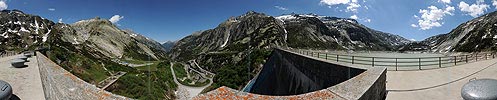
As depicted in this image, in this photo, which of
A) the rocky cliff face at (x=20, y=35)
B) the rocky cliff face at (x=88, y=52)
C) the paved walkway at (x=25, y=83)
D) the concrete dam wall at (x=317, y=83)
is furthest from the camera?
the rocky cliff face at (x=20, y=35)

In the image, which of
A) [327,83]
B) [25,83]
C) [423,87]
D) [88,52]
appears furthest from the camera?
[88,52]

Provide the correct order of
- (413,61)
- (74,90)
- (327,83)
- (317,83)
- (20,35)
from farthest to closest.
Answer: (20,35) < (413,61) < (317,83) < (327,83) < (74,90)

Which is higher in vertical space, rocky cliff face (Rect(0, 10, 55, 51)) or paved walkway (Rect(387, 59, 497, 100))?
rocky cliff face (Rect(0, 10, 55, 51))

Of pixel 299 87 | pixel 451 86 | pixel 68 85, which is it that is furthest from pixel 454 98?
pixel 299 87

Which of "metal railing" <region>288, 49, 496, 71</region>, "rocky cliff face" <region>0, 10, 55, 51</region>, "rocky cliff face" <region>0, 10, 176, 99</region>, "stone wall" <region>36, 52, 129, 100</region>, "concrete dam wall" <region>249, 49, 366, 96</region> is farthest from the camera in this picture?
"rocky cliff face" <region>0, 10, 55, 51</region>

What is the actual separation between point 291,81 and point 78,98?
27762 mm

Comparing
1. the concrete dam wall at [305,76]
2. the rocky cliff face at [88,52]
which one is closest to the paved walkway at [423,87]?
the concrete dam wall at [305,76]

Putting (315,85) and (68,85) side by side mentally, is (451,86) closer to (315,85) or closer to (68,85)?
(315,85)

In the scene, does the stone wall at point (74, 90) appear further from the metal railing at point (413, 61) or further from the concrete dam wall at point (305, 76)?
the metal railing at point (413, 61)

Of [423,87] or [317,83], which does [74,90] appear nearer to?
[423,87]

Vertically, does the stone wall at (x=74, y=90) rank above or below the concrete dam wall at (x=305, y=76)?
above

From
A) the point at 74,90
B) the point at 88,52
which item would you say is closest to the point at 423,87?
the point at 74,90

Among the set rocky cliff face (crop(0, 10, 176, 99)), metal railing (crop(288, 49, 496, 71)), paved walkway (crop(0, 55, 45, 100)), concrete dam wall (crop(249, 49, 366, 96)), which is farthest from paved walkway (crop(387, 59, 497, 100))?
rocky cliff face (crop(0, 10, 176, 99))

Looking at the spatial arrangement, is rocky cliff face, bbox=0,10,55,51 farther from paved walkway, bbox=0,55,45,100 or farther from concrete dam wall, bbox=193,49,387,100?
paved walkway, bbox=0,55,45,100
